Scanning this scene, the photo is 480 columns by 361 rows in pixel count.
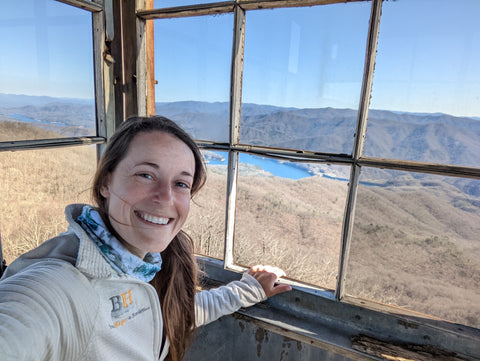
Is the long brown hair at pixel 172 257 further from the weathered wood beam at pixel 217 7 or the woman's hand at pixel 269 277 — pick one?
the weathered wood beam at pixel 217 7

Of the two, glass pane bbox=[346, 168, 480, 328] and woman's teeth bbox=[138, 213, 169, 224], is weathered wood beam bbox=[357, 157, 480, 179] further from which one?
woman's teeth bbox=[138, 213, 169, 224]

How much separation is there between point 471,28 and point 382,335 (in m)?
0.99

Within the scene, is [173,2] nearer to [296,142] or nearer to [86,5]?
[86,5]

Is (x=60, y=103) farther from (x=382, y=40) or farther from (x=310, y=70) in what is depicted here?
(x=382, y=40)

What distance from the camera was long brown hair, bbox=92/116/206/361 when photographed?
2.66 ft

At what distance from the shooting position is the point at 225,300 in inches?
43.8

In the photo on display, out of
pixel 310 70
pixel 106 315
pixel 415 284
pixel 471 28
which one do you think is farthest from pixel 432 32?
pixel 106 315

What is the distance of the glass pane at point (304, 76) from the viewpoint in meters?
0.99

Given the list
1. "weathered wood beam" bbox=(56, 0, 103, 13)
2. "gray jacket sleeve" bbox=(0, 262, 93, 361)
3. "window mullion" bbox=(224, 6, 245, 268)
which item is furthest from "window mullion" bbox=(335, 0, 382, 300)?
"weathered wood beam" bbox=(56, 0, 103, 13)

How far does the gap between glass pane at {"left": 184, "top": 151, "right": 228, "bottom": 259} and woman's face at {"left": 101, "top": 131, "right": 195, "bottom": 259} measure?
A: 495mm

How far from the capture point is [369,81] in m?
0.96

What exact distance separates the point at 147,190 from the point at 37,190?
0.76 m

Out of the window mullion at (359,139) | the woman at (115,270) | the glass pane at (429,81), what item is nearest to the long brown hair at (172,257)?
the woman at (115,270)

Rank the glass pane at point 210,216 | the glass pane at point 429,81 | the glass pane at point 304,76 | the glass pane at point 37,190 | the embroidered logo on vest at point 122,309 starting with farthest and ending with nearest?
1. the glass pane at point 210,216
2. the glass pane at point 37,190
3. the glass pane at point 304,76
4. the glass pane at point 429,81
5. the embroidered logo on vest at point 122,309
